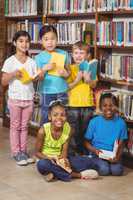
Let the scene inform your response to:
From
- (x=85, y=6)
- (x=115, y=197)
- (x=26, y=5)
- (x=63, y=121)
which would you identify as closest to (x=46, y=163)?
(x=63, y=121)

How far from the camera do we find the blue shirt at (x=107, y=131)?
421 cm

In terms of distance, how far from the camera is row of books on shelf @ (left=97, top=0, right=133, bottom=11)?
4332 mm

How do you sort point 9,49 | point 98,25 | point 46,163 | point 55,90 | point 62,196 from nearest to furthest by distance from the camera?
point 62,196 → point 46,163 → point 55,90 → point 98,25 → point 9,49

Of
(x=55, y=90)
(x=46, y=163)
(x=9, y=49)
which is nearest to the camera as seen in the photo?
(x=46, y=163)

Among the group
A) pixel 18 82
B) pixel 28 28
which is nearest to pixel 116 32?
pixel 18 82

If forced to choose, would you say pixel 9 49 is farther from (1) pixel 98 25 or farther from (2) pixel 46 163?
(2) pixel 46 163

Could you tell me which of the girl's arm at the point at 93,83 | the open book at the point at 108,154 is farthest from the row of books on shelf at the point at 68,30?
the open book at the point at 108,154

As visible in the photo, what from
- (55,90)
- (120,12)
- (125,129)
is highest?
(120,12)

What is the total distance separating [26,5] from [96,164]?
2.44 m

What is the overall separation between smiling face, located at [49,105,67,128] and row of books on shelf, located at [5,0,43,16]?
1.81 meters

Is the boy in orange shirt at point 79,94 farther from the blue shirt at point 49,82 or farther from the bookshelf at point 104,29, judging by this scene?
the bookshelf at point 104,29

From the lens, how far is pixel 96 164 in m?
4.09

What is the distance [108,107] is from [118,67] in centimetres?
51

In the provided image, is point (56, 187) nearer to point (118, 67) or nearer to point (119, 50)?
point (118, 67)
